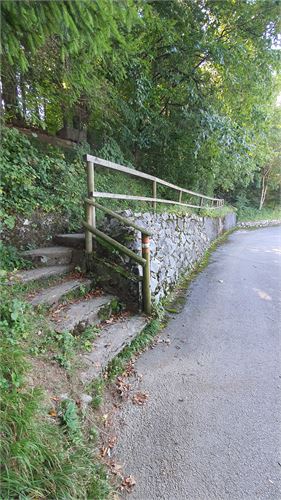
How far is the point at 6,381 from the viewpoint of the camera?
5.57ft

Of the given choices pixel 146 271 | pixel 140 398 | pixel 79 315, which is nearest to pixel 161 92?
pixel 146 271

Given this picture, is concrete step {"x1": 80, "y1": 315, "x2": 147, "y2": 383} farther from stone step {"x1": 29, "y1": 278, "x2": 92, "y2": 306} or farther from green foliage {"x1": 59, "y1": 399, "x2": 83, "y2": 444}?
stone step {"x1": 29, "y1": 278, "x2": 92, "y2": 306}

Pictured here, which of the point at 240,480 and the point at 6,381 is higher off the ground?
the point at 6,381

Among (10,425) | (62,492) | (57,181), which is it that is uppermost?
(57,181)

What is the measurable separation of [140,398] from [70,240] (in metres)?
2.35

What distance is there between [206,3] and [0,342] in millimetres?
7779

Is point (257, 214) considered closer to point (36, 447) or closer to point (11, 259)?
point (11, 259)

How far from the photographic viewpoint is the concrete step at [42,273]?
2.92 metres

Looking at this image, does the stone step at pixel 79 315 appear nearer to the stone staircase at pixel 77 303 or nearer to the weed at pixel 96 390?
the stone staircase at pixel 77 303

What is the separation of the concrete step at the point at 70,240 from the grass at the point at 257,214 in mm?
16744

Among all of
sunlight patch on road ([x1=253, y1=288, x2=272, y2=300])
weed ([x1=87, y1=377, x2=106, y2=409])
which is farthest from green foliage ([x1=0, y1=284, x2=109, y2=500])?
sunlight patch on road ([x1=253, y1=288, x2=272, y2=300])

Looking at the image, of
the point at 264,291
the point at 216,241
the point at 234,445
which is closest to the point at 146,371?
the point at 234,445

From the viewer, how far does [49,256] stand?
3527mm

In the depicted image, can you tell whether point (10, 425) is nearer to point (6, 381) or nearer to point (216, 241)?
point (6, 381)
